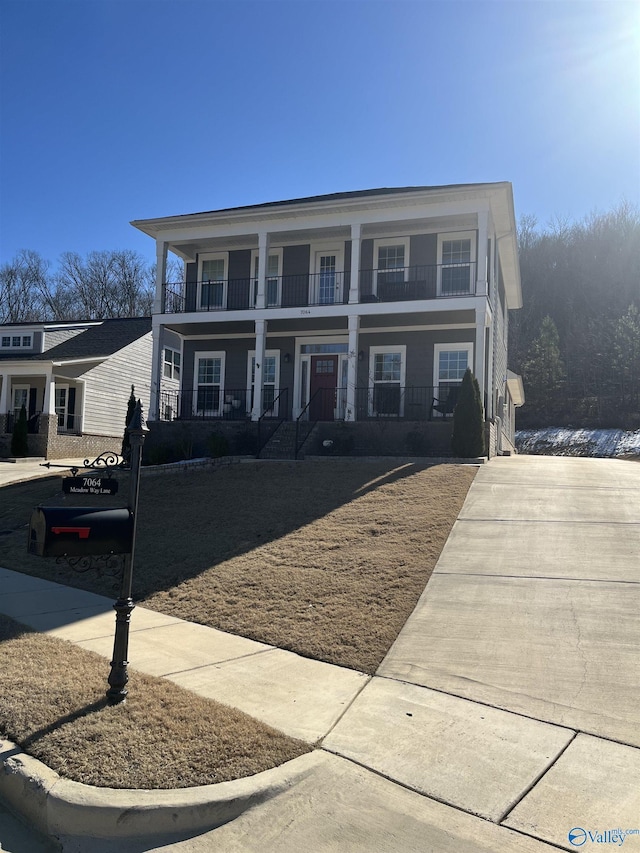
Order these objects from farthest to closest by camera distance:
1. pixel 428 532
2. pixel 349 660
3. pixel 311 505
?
1. pixel 311 505
2. pixel 428 532
3. pixel 349 660

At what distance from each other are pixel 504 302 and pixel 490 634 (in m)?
21.2

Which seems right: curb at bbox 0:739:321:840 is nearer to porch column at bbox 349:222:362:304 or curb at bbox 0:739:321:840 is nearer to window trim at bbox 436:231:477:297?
porch column at bbox 349:222:362:304

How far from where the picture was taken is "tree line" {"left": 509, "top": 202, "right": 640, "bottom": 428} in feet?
128

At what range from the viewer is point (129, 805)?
118 inches

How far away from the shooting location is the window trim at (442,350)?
17938 mm

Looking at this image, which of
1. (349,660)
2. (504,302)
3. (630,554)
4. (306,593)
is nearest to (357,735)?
(349,660)

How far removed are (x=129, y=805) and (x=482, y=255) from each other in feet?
50.2

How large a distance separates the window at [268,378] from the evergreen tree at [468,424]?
22.0ft

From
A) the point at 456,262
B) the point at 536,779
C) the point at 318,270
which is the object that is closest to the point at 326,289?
the point at 318,270

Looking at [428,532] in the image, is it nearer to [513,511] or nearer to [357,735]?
[513,511]

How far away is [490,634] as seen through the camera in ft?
17.9

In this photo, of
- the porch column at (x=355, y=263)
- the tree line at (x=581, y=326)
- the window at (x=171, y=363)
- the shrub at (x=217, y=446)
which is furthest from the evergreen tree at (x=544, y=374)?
the shrub at (x=217, y=446)

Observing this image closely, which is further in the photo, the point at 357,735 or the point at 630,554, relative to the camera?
the point at 630,554

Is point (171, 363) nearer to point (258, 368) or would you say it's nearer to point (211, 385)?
point (211, 385)
